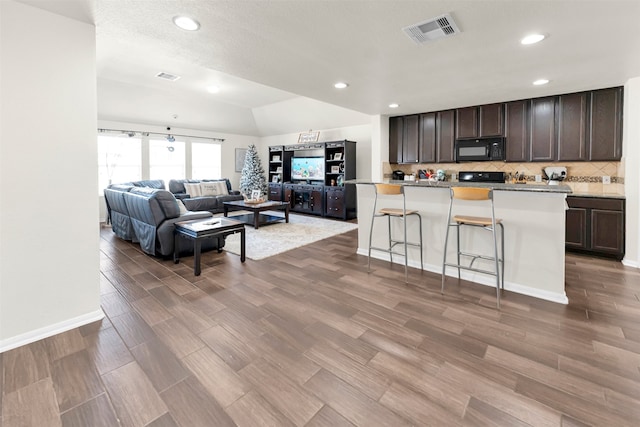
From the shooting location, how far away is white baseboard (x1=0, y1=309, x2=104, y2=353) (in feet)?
7.03

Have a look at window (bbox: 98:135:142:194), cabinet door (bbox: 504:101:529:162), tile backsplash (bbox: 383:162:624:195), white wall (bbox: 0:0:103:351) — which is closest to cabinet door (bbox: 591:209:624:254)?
tile backsplash (bbox: 383:162:624:195)

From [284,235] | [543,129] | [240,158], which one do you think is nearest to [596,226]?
[543,129]

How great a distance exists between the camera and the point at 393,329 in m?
2.39

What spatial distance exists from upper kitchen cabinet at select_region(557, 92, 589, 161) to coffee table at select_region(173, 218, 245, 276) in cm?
510

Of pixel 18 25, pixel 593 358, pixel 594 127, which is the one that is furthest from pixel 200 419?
pixel 594 127

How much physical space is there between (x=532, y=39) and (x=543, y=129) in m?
2.76

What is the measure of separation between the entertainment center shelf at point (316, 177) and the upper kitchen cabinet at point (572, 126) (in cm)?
408

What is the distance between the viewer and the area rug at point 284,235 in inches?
187

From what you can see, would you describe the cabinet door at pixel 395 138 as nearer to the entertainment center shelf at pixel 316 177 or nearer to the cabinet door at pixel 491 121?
the entertainment center shelf at pixel 316 177

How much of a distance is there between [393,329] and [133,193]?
14.0ft

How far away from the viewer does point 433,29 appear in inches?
98.8

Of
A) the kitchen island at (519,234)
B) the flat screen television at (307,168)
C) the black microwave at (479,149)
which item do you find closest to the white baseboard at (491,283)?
the kitchen island at (519,234)

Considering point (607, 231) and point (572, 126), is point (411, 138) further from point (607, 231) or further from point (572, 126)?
point (607, 231)

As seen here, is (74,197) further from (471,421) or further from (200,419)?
(471,421)
